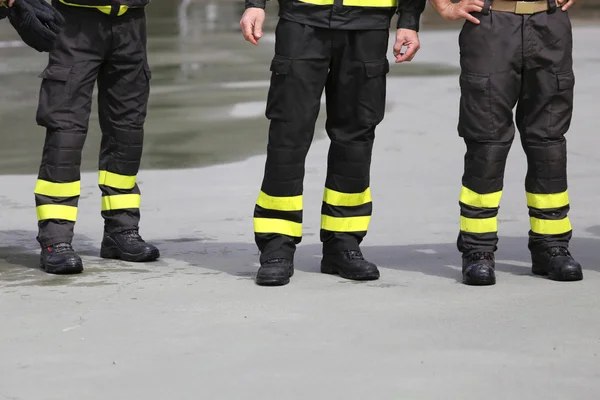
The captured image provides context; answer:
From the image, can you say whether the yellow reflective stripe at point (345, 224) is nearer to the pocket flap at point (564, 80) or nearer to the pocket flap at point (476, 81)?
the pocket flap at point (476, 81)

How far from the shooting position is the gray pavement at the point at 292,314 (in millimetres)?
4219

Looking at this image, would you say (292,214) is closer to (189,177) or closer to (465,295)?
(465,295)

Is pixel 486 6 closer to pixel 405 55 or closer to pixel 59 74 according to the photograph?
pixel 405 55

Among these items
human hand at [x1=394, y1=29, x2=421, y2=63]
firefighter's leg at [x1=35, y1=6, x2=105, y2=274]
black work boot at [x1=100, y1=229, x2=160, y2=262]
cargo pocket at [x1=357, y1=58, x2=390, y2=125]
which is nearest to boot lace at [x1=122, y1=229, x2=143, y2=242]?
black work boot at [x1=100, y1=229, x2=160, y2=262]

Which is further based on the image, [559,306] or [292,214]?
[292,214]

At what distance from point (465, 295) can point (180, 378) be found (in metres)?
1.51

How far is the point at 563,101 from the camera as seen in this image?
220 inches

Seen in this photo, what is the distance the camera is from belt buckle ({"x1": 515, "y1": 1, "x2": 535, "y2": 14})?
5430 mm

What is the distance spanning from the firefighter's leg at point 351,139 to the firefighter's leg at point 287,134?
0.29 feet

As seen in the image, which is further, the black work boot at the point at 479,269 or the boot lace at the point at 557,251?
the boot lace at the point at 557,251

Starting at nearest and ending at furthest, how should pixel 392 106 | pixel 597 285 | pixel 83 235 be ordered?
pixel 597 285 < pixel 83 235 < pixel 392 106

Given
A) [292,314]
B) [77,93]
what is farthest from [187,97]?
[292,314]

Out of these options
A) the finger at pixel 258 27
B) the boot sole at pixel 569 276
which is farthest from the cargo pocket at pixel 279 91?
the boot sole at pixel 569 276

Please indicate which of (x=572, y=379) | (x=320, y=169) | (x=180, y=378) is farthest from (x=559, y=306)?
(x=320, y=169)
